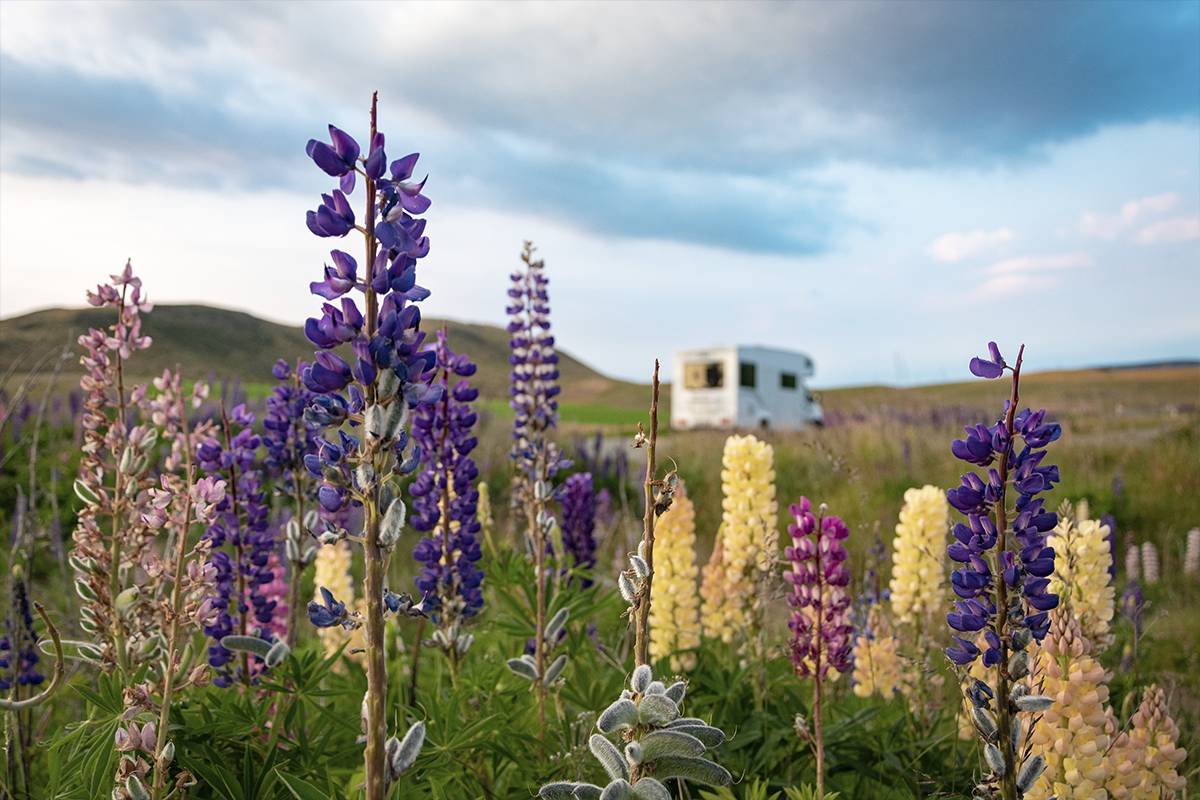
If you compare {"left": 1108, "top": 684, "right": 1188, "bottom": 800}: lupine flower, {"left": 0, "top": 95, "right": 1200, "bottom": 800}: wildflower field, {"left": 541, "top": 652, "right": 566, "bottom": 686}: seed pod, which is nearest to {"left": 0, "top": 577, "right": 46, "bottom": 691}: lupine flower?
{"left": 0, "top": 95, "right": 1200, "bottom": 800}: wildflower field

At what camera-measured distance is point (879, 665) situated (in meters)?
4.65

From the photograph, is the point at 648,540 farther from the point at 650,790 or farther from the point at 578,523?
the point at 578,523

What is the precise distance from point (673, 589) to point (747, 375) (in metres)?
28.0

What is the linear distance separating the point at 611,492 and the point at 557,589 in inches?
448

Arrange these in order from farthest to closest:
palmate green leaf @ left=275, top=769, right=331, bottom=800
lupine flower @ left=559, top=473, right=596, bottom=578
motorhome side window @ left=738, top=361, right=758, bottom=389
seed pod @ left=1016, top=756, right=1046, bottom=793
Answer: motorhome side window @ left=738, top=361, right=758, bottom=389
lupine flower @ left=559, top=473, right=596, bottom=578
seed pod @ left=1016, top=756, right=1046, bottom=793
palmate green leaf @ left=275, top=769, right=331, bottom=800

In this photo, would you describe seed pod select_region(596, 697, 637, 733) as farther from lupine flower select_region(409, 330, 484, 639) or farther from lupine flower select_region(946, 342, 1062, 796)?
lupine flower select_region(409, 330, 484, 639)

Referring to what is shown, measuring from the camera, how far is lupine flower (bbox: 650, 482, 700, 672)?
14.9 ft

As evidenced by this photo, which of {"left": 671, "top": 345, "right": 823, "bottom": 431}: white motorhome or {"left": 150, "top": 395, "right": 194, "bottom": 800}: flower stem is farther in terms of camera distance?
{"left": 671, "top": 345, "right": 823, "bottom": 431}: white motorhome

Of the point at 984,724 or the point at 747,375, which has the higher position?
the point at 747,375

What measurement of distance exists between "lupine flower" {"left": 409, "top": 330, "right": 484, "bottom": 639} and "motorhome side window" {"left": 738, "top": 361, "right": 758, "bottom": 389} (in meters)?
28.2

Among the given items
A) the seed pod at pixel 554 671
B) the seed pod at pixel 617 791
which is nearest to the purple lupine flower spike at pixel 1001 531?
the seed pod at pixel 617 791

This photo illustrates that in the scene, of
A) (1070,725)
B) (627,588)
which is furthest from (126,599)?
(1070,725)

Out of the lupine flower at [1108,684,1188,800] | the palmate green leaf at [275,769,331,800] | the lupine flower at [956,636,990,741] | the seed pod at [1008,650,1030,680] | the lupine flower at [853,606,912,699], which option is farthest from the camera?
the lupine flower at [853,606,912,699]

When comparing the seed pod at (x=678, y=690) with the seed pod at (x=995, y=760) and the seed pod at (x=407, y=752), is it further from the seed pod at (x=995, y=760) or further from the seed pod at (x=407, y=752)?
the seed pod at (x=995, y=760)
